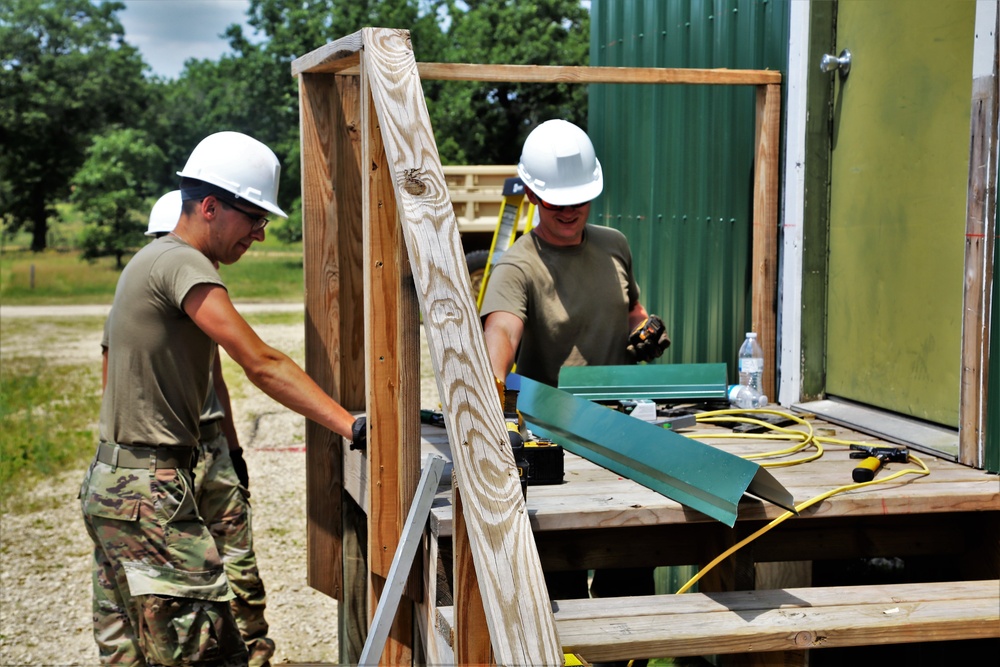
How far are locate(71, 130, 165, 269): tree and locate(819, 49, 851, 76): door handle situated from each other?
108 feet

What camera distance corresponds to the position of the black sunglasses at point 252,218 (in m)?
3.80

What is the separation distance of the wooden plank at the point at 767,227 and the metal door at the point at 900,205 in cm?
24

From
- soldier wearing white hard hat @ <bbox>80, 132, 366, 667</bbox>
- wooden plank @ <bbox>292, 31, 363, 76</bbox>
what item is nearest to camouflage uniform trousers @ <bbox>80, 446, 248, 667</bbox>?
soldier wearing white hard hat @ <bbox>80, 132, 366, 667</bbox>

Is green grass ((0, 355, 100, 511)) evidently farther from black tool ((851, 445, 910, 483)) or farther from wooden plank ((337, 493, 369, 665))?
black tool ((851, 445, 910, 483))

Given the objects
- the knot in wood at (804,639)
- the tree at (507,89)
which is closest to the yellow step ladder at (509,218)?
the knot in wood at (804,639)

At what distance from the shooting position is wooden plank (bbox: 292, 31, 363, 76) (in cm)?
321

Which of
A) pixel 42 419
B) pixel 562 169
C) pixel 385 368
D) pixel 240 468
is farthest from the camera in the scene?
pixel 42 419

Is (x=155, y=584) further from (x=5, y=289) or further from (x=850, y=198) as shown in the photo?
(x=5, y=289)

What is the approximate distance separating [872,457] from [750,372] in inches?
44.9

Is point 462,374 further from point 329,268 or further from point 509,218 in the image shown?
point 509,218

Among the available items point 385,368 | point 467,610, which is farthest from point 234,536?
point 467,610

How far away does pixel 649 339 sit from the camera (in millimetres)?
4445

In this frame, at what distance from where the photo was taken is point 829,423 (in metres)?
4.30

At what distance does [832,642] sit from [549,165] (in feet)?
7.75
